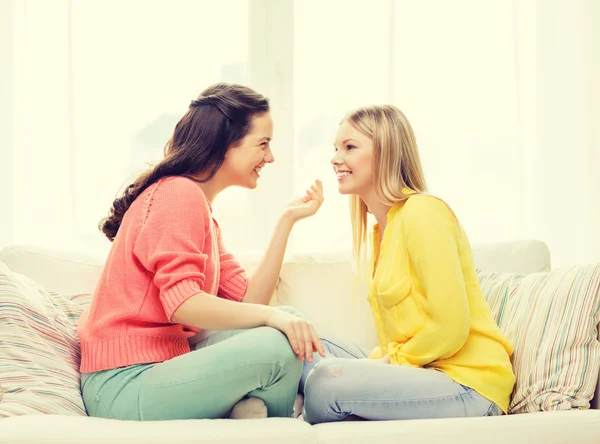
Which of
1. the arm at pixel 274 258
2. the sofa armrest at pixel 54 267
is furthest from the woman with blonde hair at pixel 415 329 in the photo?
the sofa armrest at pixel 54 267

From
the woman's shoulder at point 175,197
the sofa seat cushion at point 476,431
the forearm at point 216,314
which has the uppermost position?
the woman's shoulder at point 175,197

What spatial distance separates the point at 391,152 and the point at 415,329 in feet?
1.58

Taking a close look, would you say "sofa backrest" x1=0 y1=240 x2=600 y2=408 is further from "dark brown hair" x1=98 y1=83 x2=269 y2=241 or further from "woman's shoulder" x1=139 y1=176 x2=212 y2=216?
"woman's shoulder" x1=139 y1=176 x2=212 y2=216

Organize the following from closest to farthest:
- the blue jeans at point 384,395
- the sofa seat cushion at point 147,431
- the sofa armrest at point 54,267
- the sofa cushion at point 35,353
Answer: the sofa seat cushion at point 147,431 < the sofa cushion at point 35,353 < the blue jeans at point 384,395 < the sofa armrest at point 54,267

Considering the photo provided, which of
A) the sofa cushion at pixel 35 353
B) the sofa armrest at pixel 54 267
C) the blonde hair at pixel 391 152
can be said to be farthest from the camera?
the sofa armrest at pixel 54 267

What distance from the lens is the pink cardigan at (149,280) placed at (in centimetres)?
149

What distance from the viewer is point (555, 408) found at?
152 cm

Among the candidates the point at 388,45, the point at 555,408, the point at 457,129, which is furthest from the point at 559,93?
the point at 555,408

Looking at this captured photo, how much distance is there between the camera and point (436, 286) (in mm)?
1593

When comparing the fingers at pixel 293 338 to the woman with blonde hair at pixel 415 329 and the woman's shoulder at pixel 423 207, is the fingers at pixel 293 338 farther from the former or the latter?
the woman's shoulder at pixel 423 207

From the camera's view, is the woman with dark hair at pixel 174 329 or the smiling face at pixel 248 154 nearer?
the woman with dark hair at pixel 174 329

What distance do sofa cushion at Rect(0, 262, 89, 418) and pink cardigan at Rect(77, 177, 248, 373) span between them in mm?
68

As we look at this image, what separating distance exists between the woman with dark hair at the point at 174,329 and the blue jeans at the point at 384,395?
0.27ft

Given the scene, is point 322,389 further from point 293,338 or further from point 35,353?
point 35,353
